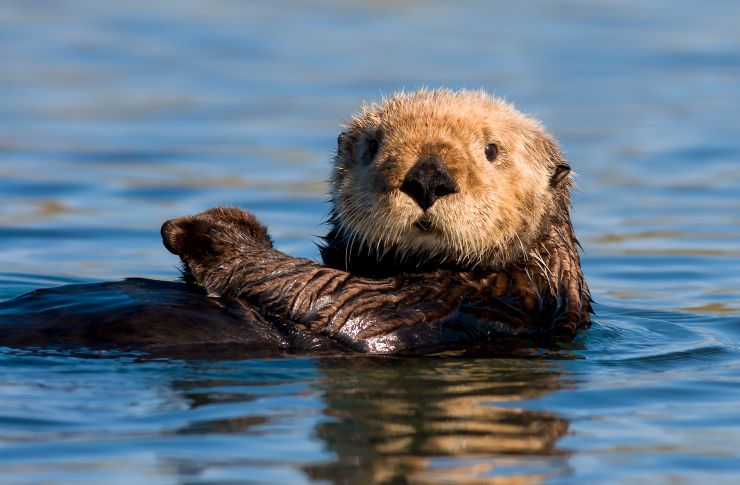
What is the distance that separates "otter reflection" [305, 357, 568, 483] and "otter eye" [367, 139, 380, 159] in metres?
1.04

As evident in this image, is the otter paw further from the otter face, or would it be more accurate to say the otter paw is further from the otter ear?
the otter ear

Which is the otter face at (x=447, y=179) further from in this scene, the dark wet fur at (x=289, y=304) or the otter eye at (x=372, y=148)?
the dark wet fur at (x=289, y=304)

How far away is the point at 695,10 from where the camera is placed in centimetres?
1994

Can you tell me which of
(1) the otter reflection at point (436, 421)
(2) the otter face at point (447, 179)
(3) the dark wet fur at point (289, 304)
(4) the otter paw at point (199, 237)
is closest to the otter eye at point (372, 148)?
(2) the otter face at point (447, 179)

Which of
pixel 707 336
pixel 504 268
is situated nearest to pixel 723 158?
pixel 707 336

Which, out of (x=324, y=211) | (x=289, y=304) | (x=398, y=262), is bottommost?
(x=289, y=304)

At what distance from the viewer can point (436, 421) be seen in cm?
501

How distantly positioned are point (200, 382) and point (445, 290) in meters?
1.31

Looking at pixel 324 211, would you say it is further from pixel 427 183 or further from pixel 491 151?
pixel 427 183

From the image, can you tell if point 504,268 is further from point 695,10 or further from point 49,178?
point 695,10

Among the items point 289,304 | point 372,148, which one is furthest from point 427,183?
point 289,304

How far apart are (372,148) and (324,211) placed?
172 inches

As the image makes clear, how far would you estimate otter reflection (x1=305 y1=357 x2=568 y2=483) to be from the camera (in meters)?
4.42

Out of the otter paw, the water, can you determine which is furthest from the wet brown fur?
the water
